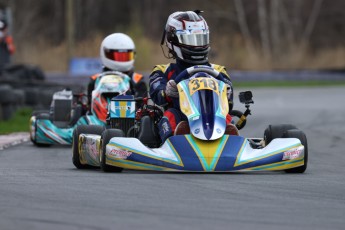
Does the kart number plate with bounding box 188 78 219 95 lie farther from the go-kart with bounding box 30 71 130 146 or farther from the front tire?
the go-kart with bounding box 30 71 130 146

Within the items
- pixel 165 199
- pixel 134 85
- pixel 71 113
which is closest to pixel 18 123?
pixel 71 113

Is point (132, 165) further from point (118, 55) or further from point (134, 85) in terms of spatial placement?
point (118, 55)

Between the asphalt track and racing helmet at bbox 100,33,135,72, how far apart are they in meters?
4.38

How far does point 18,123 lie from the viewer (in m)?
20.5

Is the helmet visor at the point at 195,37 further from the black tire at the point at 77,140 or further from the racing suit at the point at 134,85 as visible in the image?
the racing suit at the point at 134,85

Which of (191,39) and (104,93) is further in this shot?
(104,93)

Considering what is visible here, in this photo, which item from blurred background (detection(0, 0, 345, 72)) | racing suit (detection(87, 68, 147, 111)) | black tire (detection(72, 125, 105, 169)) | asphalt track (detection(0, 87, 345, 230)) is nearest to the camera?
asphalt track (detection(0, 87, 345, 230))

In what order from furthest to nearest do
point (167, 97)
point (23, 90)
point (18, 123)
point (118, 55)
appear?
point (23, 90), point (18, 123), point (118, 55), point (167, 97)

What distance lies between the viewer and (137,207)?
7.62 metres

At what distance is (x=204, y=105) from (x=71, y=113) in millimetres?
5675

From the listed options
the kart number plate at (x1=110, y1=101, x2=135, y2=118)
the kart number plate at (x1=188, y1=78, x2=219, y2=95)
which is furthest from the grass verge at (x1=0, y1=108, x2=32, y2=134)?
the kart number plate at (x1=188, y1=78, x2=219, y2=95)

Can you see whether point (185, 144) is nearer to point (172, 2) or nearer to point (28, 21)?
Answer: point (28, 21)

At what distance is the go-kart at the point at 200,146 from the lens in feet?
32.7

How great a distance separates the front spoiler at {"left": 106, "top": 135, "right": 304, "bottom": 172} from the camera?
9.95m
